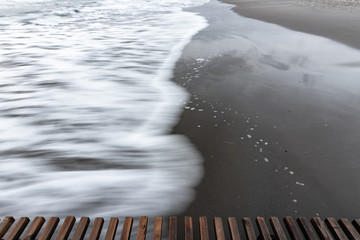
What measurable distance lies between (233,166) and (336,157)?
4.14 feet

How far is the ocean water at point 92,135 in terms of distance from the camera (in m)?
2.48

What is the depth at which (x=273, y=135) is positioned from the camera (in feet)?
10.7

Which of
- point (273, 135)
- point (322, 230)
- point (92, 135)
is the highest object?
point (322, 230)

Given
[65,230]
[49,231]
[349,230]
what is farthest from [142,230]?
[349,230]

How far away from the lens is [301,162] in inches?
110

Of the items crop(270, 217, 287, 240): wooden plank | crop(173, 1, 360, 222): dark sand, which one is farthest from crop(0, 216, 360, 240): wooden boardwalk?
crop(173, 1, 360, 222): dark sand

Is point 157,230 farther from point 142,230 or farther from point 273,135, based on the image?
point 273,135

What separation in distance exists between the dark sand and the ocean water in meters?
0.31

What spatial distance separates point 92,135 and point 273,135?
2585 millimetres

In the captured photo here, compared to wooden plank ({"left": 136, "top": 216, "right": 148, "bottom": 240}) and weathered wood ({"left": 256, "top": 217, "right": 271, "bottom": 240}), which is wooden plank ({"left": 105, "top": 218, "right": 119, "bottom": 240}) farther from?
weathered wood ({"left": 256, "top": 217, "right": 271, "bottom": 240})

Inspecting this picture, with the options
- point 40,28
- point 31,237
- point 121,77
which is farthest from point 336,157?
point 40,28

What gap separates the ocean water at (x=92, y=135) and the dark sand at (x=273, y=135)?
306 mm

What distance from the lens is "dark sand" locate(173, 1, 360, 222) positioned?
2.33 meters

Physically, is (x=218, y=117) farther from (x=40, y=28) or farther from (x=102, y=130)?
(x=40, y=28)
